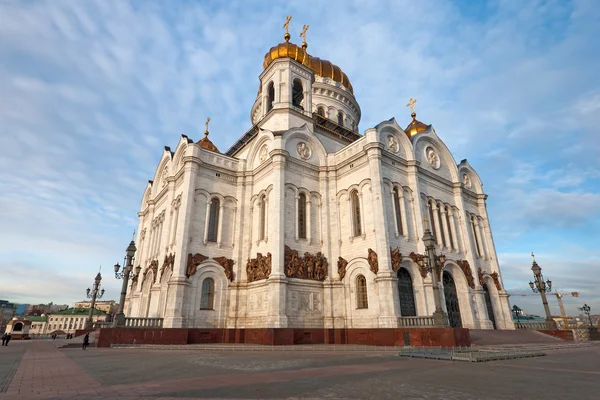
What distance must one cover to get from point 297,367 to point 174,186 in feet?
60.9

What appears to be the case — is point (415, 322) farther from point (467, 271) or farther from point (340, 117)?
point (340, 117)

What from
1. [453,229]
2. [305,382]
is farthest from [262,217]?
[305,382]

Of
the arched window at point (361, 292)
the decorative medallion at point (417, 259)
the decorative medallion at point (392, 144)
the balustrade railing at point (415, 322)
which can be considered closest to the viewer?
the balustrade railing at point (415, 322)

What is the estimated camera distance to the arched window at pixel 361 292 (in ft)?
63.2

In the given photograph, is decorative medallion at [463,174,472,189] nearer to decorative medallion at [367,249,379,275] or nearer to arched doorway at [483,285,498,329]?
arched doorway at [483,285,498,329]

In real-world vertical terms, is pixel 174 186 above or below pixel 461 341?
above

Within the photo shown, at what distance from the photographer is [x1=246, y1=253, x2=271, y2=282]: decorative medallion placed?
65.3 ft

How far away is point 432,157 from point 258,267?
50.9ft

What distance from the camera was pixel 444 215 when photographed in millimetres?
24562

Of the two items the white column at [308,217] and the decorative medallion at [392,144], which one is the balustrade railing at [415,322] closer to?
the white column at [308,217]

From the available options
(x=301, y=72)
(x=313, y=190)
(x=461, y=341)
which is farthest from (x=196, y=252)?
(x=301, y=72)

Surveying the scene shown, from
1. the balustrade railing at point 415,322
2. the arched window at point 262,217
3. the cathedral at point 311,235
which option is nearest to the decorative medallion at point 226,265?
the cathedral at point 311,235

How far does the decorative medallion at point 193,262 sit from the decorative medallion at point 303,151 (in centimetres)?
929

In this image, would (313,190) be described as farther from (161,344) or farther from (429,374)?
(429,374)
